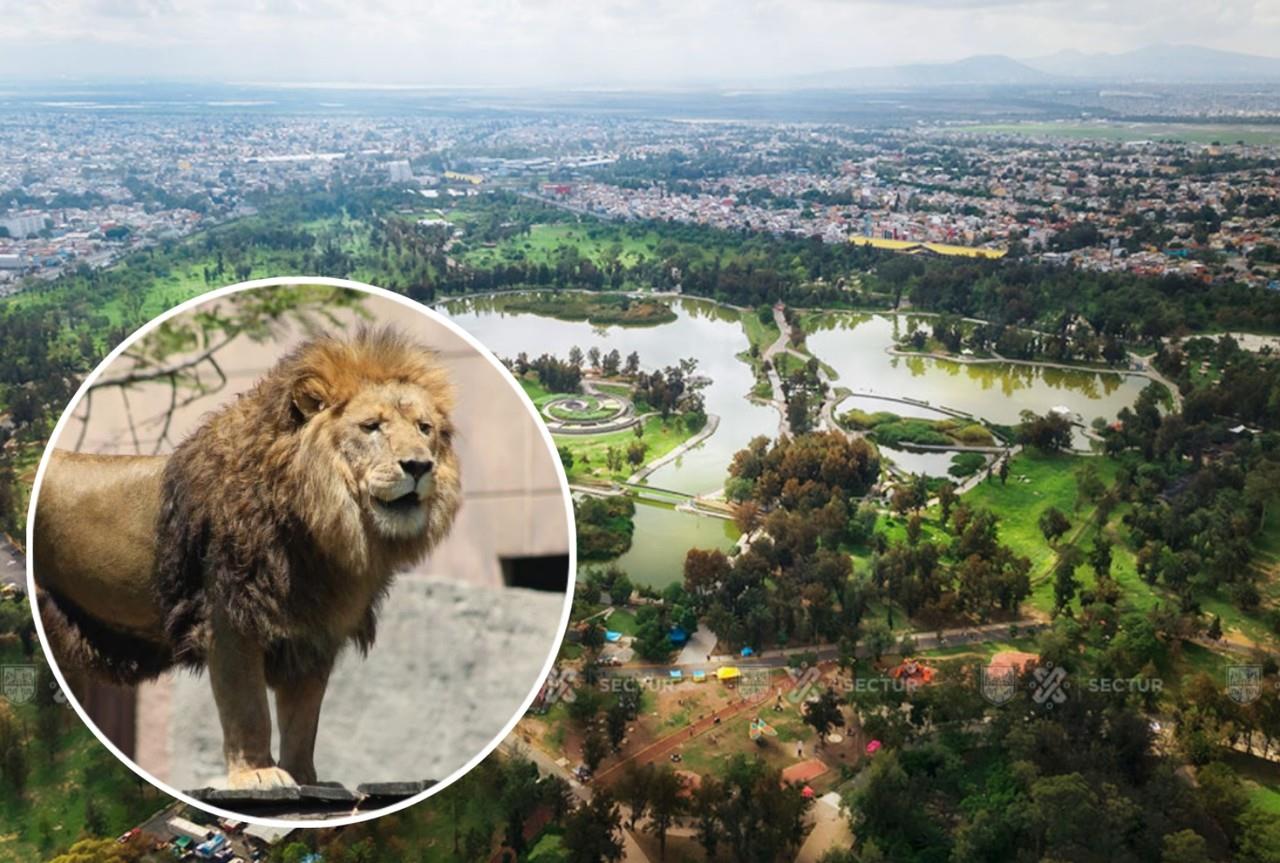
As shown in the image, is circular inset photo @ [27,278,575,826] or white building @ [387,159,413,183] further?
white building @ [387,159,413,183]

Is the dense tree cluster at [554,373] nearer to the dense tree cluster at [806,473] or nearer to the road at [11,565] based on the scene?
the dense tree cluster at [806,473]

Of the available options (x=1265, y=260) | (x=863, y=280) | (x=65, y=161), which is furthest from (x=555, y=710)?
(x=65, y=161)

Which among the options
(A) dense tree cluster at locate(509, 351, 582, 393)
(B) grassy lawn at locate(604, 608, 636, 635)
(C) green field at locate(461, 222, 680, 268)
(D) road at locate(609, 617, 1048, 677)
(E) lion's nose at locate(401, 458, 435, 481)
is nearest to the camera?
(E) lion's nose at locate(401, 458, 435, 481)

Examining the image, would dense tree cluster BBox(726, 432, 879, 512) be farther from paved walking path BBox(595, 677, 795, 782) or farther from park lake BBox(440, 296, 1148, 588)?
paved walking path BBox(595, 677, 795, 782)

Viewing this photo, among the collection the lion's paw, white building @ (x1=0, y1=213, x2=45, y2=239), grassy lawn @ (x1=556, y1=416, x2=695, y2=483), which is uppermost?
the lion's paw

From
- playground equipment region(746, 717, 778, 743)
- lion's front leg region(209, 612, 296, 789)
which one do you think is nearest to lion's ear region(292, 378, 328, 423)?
lion's front leg region(209, 612, 296, 789)

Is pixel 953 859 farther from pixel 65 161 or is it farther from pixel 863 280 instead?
pixel 65 161

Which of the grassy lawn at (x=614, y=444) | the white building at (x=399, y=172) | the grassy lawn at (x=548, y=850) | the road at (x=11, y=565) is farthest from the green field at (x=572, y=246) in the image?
the grassy lawn at (x=548, y=850)
